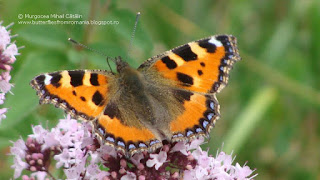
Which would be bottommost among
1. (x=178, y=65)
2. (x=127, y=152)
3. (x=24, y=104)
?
(x=24, y=104)

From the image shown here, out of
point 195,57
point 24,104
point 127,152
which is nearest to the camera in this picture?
point 127,152

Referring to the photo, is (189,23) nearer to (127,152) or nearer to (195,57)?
(195,57)

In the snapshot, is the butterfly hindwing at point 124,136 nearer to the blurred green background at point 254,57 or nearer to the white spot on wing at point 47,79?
the white spot on wing at point 47,79

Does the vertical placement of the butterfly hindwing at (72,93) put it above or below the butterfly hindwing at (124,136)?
above

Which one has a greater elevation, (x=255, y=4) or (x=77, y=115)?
(x=255, y=4)

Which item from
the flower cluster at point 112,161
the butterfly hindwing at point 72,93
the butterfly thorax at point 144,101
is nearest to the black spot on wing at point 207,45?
the butterfly thorax at point 144,101

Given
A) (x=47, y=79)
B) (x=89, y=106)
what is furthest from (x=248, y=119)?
(x=47, y=79)

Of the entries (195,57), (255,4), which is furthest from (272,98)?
(195,57)
